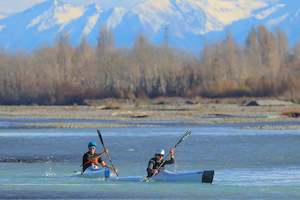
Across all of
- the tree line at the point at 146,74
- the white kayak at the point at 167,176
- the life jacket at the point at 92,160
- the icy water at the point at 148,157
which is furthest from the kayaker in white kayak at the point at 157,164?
the tree line at the point at 146,74

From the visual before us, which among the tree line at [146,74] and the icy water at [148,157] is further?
the tree line at [146,74]

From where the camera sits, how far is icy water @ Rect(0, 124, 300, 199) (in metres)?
23.8

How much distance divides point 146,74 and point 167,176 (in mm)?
79203

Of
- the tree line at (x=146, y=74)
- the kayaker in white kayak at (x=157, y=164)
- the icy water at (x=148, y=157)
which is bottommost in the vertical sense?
the icy water at (x=148, y=157)

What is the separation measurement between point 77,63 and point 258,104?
3226 cm

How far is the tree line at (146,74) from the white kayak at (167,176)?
69.6 metres

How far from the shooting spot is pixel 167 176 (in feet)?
84.9

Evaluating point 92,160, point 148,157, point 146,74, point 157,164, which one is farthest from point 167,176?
point 146,74

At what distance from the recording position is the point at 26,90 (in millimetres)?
104312

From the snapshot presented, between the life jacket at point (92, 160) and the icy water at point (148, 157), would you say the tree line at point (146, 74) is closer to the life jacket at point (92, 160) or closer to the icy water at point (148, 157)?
the icy water at point (148, 157)

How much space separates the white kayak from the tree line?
228ft

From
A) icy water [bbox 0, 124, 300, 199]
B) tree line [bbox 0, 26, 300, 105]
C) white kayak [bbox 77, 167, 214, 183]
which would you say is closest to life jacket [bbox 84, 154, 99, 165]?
white kayak [bbox 77, 167, 214, 183]

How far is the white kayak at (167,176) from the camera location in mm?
25031

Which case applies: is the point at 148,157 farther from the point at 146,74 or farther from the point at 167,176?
the point at 146,74
